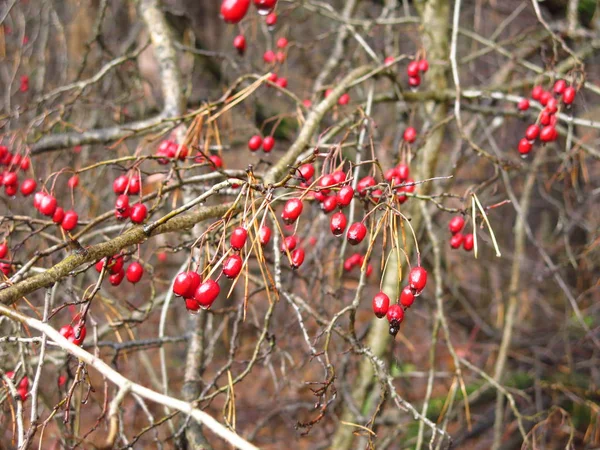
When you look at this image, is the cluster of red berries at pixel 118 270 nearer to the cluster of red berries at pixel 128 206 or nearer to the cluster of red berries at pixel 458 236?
the cluster of red berries at pixel 128 206

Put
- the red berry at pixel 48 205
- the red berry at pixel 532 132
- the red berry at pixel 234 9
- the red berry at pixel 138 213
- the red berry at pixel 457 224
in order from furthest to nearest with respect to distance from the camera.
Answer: the red berry at pixel 532 132 → the red berry at pixel 457 224 → the red berry at pixel 48 205 → the red berry at pixel 138 213 → the red berry at pixel 234 9

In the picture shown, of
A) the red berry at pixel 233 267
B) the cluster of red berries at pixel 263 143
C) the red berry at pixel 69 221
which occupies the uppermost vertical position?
the red berry at pixel 233 267

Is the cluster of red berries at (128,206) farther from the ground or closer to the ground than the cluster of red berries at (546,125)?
farther from the ground

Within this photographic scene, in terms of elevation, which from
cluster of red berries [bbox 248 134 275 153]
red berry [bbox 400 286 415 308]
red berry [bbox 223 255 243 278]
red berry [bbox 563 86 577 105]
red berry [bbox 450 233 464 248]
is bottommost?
red berry [bbox 450 233 464 248]

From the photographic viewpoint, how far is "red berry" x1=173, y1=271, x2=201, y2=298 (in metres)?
1.14

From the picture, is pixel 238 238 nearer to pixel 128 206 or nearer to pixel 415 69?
pixel 128 206

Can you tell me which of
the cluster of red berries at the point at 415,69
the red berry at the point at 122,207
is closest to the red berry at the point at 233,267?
the red berry at the point at 122,207

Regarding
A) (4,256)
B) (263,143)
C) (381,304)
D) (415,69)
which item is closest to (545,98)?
(415,69)

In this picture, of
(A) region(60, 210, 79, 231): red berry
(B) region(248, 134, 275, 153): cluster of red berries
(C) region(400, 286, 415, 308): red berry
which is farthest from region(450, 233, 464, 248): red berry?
(A) region(60, 210, 79, 231): red berry

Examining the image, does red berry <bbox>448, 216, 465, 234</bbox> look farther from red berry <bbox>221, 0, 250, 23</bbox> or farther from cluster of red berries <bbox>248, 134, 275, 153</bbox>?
red berry <bbox>221, 0, 250, 23</bbox>

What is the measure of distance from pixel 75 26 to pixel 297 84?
2321 millimetres

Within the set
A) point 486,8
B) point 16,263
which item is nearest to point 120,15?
point 486,8

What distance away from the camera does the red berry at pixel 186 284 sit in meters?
1.14

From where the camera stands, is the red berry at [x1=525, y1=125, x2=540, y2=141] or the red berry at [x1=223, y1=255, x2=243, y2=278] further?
the red berry at [x1=525, y1=125, x2=540, y2=141]
